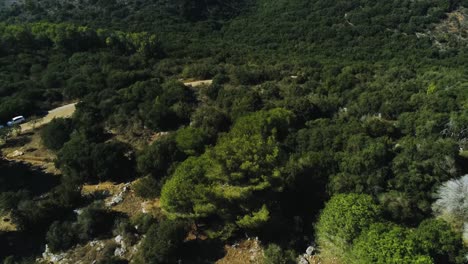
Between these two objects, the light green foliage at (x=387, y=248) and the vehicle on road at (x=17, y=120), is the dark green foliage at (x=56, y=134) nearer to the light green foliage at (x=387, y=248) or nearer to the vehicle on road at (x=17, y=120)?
the vehicle on road at (x=17, y=120)

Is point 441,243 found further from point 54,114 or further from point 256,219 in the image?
point 54,114

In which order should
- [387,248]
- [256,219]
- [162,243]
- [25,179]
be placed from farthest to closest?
[25,179] → [162,243] → [256,219] → [387,248]

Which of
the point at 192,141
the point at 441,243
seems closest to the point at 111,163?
the point at 192,141

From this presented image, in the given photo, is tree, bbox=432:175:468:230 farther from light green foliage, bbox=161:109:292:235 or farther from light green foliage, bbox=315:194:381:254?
light green foliage, bbox=161:109:292:235

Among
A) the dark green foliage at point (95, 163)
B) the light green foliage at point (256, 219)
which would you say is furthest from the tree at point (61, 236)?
the light green foliage at point (256, 219)

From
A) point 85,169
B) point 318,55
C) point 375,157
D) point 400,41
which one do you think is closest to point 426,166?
point 375,157
